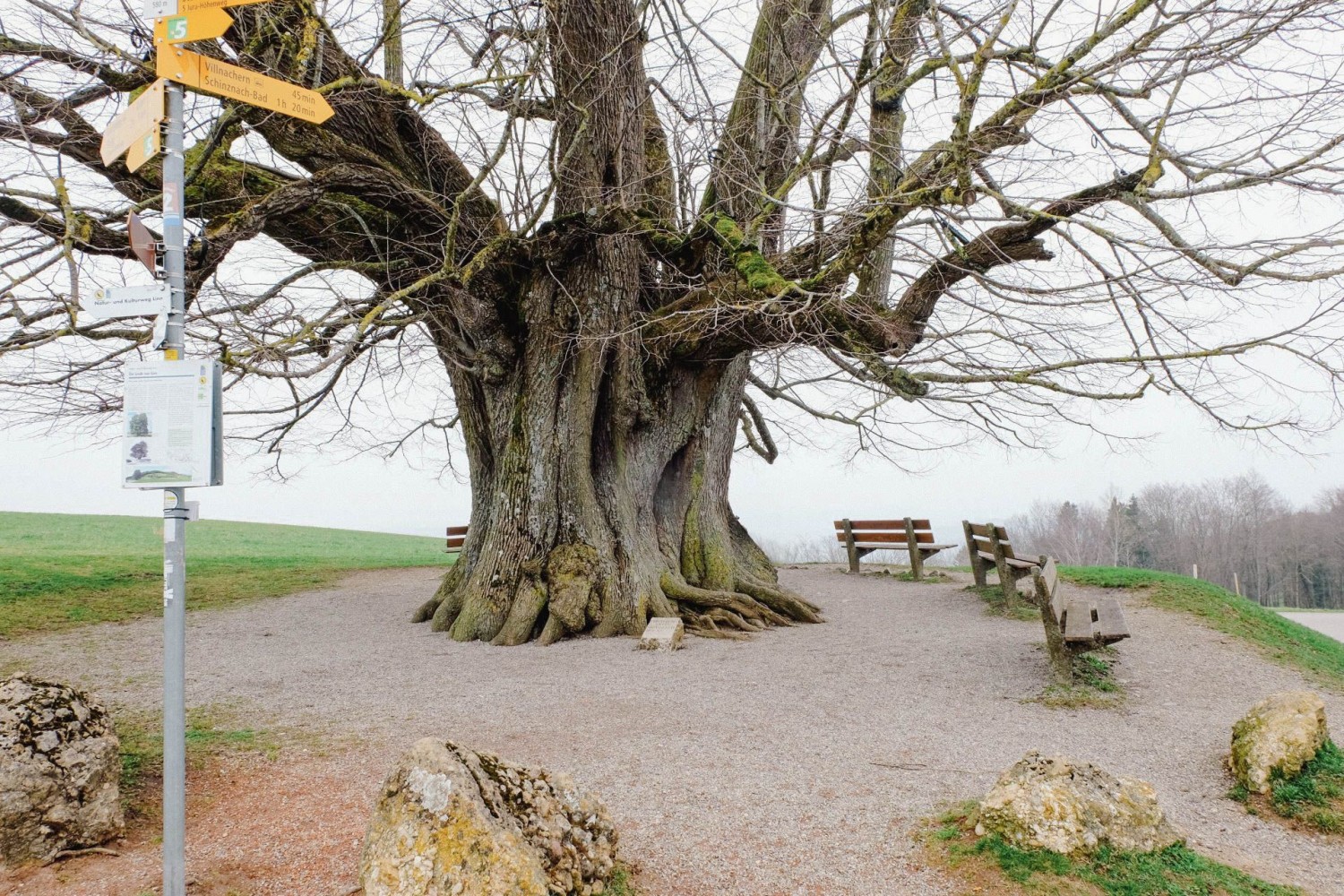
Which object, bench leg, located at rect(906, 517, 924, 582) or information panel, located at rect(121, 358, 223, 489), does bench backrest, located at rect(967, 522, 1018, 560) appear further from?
information panel, located at rect(121, 358, 223, 489)

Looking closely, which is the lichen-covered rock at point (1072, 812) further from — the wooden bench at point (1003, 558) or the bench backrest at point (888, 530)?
the bench backrest at point (888, 530)

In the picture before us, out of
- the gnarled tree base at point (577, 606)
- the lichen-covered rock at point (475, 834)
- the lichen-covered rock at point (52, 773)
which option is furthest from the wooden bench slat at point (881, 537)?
the lichen-covered rock at point (52, 773)

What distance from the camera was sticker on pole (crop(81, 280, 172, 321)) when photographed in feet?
11.1

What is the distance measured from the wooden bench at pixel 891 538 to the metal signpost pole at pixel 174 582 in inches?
500

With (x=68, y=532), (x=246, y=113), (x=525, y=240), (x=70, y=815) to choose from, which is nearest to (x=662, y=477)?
(x=525, y=240)

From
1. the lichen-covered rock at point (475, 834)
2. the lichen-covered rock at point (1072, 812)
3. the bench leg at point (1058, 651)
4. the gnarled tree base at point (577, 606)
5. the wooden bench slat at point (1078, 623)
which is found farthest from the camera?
the gnarled tree base at point (577, 606)

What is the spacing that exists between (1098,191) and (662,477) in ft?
21.0

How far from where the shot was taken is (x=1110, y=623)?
7254 mm

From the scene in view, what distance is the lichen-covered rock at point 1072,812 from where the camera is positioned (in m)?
3.59

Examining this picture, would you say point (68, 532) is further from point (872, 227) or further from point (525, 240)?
point (872, 227)

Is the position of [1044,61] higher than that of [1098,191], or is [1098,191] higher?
[1044,61]

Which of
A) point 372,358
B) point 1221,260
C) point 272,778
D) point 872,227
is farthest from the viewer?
point 372,358

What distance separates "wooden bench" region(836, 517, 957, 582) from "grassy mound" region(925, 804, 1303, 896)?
36.1 feet

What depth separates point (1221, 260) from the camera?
6.52 m
